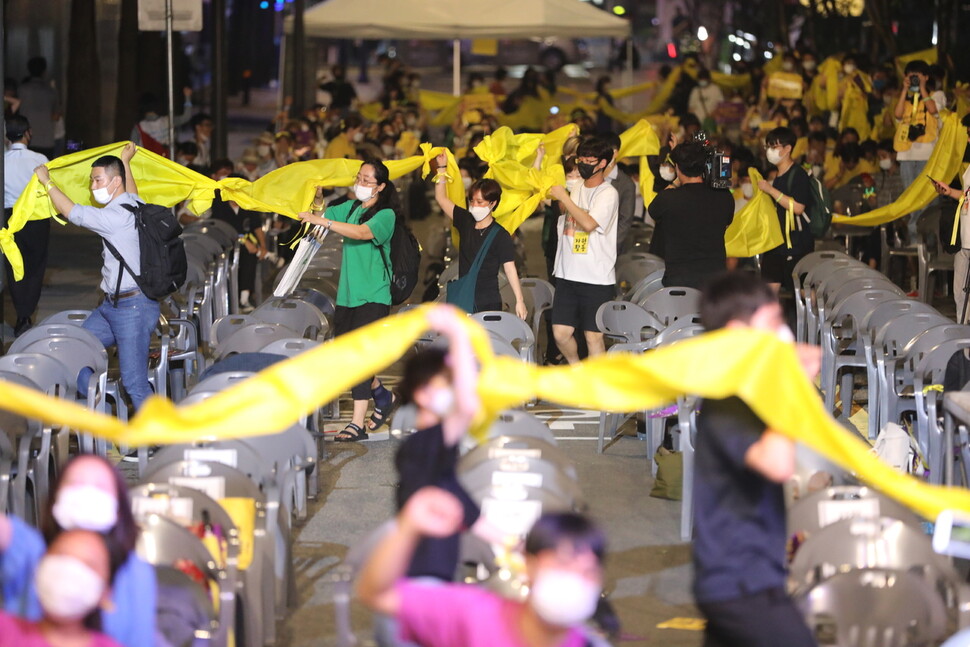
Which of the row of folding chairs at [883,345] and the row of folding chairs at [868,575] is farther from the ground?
the row of folding chairs at [868,575]

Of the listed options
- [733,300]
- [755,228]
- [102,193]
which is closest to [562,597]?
[733,300]

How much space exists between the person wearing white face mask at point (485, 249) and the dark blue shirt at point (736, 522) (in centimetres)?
548

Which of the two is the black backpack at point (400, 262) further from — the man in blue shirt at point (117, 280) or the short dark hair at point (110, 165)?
the short dark hair at point (110, 165)

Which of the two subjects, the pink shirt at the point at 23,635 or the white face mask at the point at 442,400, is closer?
the pink shirt at the point at 23,635

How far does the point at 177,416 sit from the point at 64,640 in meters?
0.88

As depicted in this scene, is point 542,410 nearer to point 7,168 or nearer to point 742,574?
point 7,168

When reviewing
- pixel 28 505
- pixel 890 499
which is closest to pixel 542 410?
pixel 28 505

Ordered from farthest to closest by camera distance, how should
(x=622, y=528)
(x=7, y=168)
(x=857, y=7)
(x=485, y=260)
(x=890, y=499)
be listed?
1. (x=857, y=7)
2. (x=7, y=168)
3. (x=485, y=260)
4. (x=622, y=528)
5. (x=890, y=499)

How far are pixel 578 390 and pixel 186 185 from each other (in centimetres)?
654

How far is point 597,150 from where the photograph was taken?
10156 mm

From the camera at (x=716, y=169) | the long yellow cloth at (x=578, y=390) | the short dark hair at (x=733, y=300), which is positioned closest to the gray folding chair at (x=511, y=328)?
the camera at (x=716, y=169)

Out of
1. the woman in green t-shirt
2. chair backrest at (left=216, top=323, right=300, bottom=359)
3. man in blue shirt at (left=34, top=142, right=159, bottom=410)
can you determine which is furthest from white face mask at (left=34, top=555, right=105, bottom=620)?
the woman in green t-shirt

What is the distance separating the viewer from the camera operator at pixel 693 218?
10.3m

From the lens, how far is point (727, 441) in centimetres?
455
